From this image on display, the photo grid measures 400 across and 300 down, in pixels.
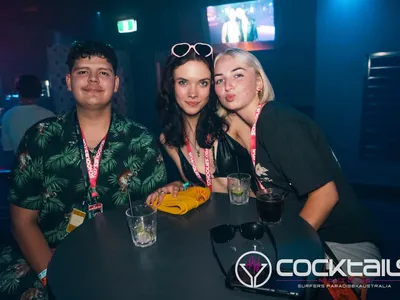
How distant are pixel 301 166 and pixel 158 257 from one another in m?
0.90

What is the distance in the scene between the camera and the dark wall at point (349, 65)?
5391 millimetres

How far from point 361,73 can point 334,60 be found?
53 cm

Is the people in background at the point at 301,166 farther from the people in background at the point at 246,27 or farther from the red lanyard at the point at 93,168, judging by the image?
the people in background at the point at 246,27

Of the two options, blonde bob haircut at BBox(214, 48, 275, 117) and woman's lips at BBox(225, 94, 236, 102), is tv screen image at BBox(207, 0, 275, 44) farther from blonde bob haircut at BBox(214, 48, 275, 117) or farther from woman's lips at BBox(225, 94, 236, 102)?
woman's lips at BBox(225, 94, 236, 102)

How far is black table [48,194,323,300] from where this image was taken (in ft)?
3.54

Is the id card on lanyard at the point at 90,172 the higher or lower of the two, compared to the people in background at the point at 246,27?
lower

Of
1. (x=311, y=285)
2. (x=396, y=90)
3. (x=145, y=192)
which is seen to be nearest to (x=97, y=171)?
(x=145, y=192)

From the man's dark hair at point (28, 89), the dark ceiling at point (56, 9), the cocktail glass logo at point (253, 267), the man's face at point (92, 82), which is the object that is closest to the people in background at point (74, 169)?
the man's face at point (92, 82)

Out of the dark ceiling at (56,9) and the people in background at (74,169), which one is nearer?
the people in background at (74,169)

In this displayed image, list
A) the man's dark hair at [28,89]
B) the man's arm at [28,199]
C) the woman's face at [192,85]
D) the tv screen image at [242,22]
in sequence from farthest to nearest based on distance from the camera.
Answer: the tv screen image at [242,22]
the man's dark hair at [28,89]
the woman's face at [192,85]
the man's arm at [28,199]

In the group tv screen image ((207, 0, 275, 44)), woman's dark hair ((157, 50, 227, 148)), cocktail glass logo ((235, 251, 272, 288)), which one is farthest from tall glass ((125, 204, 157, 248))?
tv screen image ((207, 0, 275, 44))

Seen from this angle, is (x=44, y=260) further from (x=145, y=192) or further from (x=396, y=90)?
(x=396, y=90)

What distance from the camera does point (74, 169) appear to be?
204 centimetres

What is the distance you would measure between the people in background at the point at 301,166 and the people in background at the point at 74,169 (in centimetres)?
77
